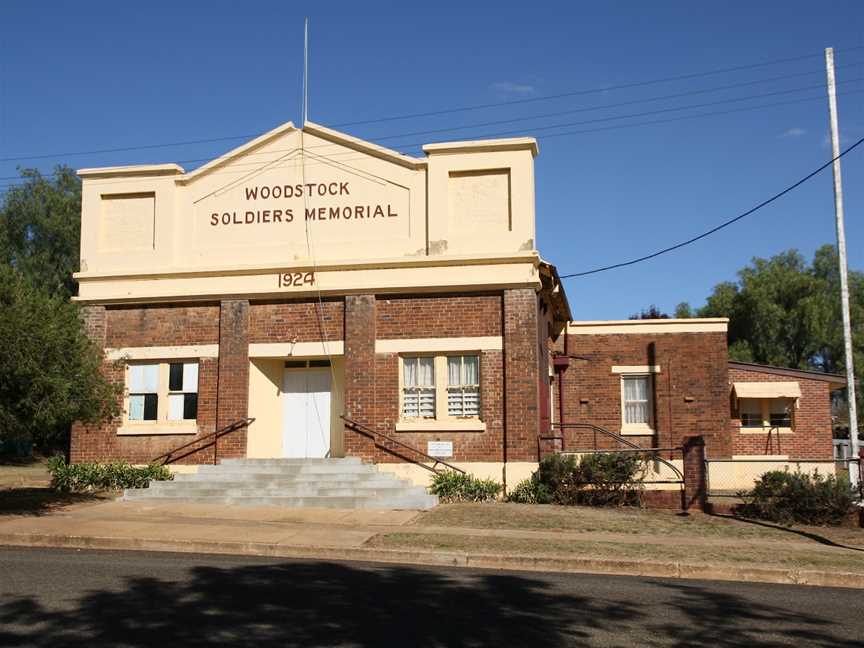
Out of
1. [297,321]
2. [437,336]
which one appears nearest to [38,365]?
[297,321]

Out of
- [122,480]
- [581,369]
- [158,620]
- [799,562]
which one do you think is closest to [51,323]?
[122,480]

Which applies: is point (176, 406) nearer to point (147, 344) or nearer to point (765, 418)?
point (147, 344)

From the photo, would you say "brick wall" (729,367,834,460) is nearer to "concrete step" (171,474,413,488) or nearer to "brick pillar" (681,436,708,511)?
"brick pillar" (681,436,708,511)

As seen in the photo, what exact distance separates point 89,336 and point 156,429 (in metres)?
2.67

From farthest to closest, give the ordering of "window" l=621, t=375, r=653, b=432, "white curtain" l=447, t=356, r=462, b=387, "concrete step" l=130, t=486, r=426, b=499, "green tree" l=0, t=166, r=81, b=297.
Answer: "green tree" l=0, t=166, r=81, b=297, "window" l=621, t=375, r=653, b=432, "white curtain" l=447, t=356, r=462, b=387, "concrete step" l=130, t=486, r=426, b=499

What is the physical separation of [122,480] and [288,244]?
250 inches

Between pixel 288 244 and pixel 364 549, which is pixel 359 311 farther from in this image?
pixel 364 549

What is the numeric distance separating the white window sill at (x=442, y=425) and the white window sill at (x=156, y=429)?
4744mm

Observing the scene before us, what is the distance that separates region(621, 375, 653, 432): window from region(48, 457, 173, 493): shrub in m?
13.1

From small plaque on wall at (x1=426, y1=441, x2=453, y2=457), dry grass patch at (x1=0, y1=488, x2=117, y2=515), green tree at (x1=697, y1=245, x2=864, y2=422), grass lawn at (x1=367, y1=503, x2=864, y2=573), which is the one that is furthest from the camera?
green tree at (x1=697, y1=245, x2=864, y2=422)

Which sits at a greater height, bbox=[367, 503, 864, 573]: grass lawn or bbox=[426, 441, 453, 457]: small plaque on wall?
bbox=[426, 441, 453, 457]: small plaque on wall

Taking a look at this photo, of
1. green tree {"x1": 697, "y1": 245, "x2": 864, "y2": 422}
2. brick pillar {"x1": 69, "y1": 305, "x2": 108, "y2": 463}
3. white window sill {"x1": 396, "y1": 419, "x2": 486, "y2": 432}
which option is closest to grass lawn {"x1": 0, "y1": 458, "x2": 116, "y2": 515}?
brick pillar {"x1": 69, "y1": 305, "x2": 108, "y2": 463}

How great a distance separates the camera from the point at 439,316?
1941 cm

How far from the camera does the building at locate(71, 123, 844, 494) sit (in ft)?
62.6
